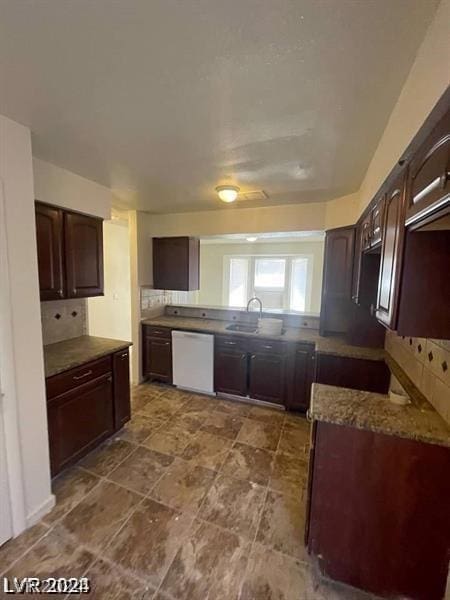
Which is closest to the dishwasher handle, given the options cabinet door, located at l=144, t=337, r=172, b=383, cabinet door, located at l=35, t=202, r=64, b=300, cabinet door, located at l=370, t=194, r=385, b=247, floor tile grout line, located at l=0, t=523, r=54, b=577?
cabinet door, located at l=144, t=337, r=172, b=383

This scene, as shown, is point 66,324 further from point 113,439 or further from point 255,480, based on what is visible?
Result: point 255,480

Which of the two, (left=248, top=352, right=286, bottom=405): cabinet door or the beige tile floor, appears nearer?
the beige tile floor

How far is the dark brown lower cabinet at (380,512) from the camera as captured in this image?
47.0 inches

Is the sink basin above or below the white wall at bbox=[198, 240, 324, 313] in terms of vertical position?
below

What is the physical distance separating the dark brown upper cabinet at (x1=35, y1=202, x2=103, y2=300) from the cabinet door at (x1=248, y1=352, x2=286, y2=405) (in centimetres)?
194

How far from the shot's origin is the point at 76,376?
81.8 inches

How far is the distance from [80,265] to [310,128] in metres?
2.16

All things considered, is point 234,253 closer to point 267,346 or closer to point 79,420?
point 267,346

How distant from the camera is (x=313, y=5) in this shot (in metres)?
0.81

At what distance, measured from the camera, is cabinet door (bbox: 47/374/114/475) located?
1.93 meters

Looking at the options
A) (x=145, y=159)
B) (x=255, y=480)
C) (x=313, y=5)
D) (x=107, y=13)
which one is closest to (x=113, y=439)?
(x=255, y=480)

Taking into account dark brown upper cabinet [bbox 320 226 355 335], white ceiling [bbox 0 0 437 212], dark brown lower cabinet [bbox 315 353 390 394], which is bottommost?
dark brown lower cabinet [bbox 315 353 390 394]

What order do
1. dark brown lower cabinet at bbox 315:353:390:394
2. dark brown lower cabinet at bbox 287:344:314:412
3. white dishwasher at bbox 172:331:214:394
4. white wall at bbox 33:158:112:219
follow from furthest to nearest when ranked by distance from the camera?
1. white dishwasher at bbox 172:331:214:394
2. dark brown lower cabinet at bbox 287:344:314:412
3. dark brown lower cabinet at bbox 315:353:390:394
4. white wall at bbox 33:158:112:219

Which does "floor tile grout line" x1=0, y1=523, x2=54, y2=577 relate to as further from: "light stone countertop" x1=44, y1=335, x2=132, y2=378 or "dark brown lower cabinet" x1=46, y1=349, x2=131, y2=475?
"light stone countertop" x1=44, y1=335, x2=132, y2=378
